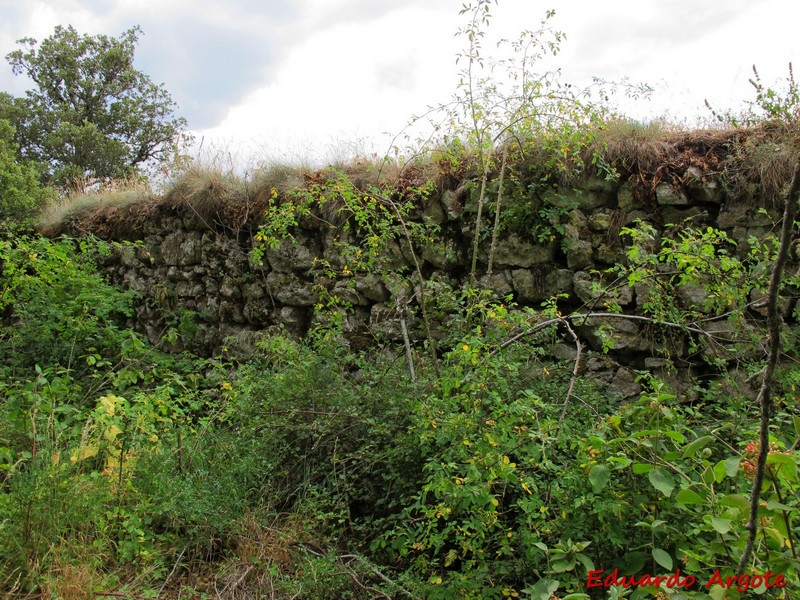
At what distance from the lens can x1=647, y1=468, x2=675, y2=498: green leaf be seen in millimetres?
1730

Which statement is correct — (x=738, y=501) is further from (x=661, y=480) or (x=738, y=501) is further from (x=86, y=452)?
(x=86, y=452)

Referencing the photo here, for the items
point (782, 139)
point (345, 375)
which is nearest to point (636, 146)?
point (782, 139)

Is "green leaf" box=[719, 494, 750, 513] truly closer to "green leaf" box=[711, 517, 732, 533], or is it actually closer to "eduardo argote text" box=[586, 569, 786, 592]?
"green leaf" box=[711, 517, 732, 533]

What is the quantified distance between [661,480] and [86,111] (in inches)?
805

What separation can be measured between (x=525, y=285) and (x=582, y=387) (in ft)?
4.96

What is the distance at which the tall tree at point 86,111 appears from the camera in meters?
17.3

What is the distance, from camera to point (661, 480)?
69.8 inches

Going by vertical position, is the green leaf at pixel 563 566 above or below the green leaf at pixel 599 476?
below

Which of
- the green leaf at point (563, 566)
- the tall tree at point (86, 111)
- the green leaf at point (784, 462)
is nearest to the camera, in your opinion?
the green leaf at point (784, 462)

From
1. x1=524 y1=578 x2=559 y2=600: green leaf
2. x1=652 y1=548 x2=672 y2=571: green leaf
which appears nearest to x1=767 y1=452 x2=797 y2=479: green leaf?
x1=652 y1=548 x2=672 y2=571: green leaf

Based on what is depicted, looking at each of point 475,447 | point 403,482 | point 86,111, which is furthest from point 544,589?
point 86,111

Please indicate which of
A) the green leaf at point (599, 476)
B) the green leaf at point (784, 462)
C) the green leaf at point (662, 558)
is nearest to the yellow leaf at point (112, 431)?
the green leaf at point (599, 476)

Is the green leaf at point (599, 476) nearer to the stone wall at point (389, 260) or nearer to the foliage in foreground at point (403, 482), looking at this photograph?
the foliage in foreground at point (403, 482)

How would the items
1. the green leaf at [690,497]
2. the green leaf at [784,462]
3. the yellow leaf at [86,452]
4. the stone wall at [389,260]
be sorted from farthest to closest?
the stone wall at [389,260] < the yellow leaf at [86,452] < the green leaf at [690,497] < the green leaf at [784,462]
